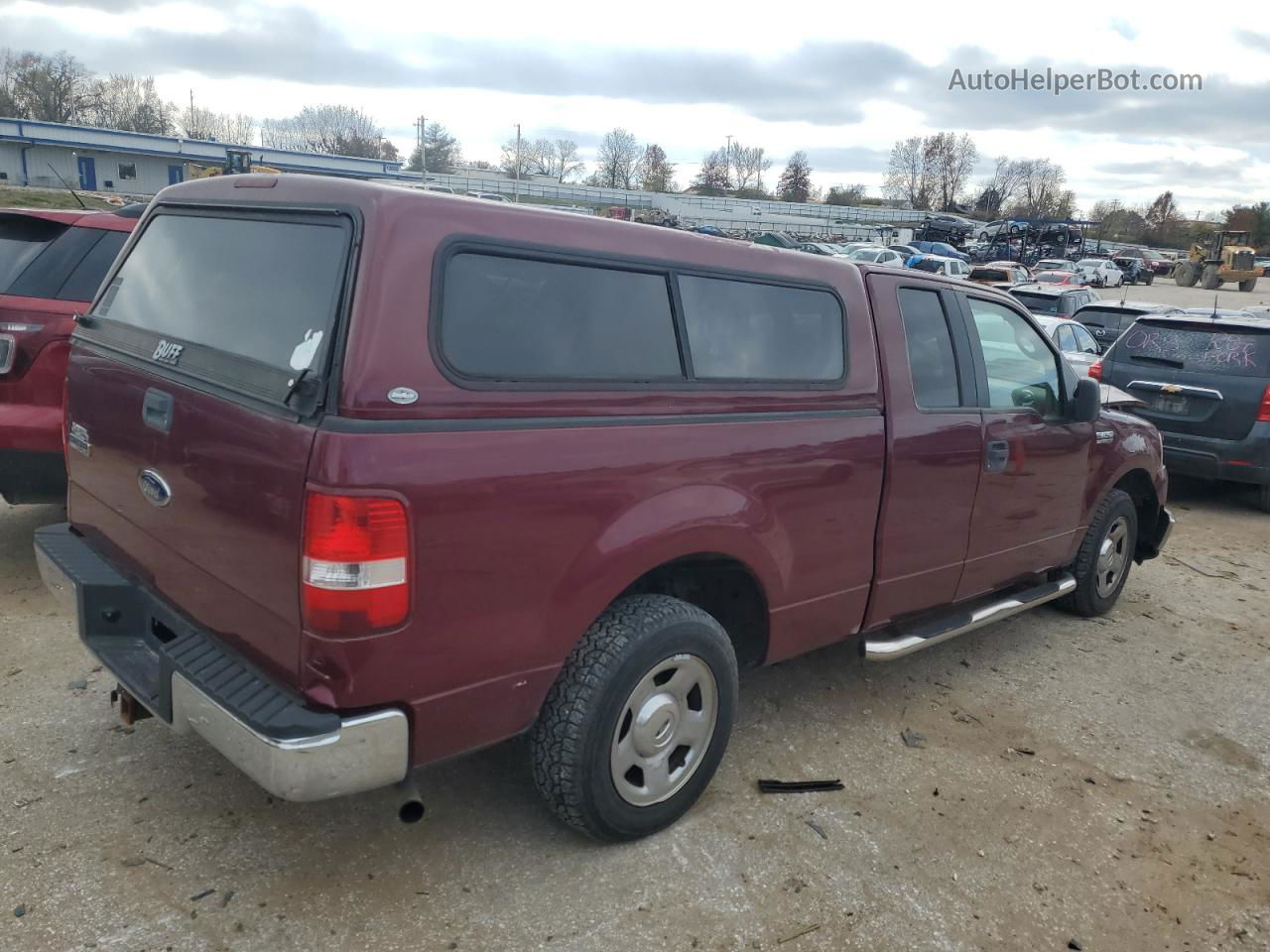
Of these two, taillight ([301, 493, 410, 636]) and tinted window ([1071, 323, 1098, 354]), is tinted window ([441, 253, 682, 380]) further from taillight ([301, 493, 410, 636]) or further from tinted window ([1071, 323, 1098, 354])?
tinted window ([1071, 323, 1098, 354])

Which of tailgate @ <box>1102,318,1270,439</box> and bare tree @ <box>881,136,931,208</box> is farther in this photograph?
bare tree @ <box>881,136,931,208</box>

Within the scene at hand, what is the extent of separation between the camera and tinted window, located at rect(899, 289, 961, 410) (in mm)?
3791

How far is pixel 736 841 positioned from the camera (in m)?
3.06

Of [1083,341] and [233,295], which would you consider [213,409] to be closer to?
[233,295]

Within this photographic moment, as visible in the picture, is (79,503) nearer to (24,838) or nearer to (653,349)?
(24,838)

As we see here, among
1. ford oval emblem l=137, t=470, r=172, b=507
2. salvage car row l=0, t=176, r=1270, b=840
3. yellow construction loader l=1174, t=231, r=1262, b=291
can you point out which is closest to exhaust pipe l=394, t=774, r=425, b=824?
salvage car row l=0, t=176, r=1270, b=840

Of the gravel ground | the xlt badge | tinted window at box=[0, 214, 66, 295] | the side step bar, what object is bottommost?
the gravel ground

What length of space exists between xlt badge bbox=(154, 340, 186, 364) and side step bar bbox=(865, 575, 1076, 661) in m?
2.72

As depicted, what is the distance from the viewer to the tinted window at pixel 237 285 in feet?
7.95

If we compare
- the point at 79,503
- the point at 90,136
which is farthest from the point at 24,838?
the point at 90,136

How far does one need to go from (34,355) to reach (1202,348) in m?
8.75

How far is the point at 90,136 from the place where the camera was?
56.0 metres

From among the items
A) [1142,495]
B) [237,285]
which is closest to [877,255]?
[1142,495]

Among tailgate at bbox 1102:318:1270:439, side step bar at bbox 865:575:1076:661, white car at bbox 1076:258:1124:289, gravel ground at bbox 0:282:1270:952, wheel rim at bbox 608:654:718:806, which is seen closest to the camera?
gravel ground at bbox 0:282:1270:952
